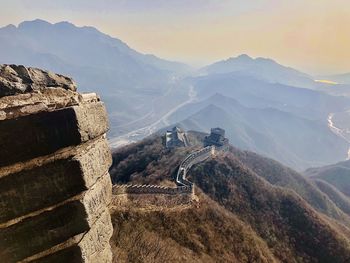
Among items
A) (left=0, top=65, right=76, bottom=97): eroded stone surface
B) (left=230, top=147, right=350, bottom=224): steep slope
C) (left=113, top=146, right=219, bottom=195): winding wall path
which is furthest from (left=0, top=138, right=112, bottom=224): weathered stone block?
(left=230, top=147, right=350, bottom=224): steep slope

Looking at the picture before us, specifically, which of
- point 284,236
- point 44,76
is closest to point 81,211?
point 44,76

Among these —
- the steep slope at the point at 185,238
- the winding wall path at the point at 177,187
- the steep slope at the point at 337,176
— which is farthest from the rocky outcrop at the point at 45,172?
the steep slope at the point at 337,176

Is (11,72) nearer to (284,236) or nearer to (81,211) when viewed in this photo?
(81,211)

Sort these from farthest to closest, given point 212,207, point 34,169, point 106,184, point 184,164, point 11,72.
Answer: point 184,164 < point 212,207 < point 106,184 < point 11,72 < point 34,169

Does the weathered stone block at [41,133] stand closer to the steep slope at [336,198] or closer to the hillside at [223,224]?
the hillside at [223,224]

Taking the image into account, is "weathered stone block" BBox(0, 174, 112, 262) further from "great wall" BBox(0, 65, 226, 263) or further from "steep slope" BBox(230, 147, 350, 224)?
"steep slope" BBox(230, 147, 350, 224)

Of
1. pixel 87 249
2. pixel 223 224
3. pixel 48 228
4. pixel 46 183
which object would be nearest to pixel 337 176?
pixel 223 224

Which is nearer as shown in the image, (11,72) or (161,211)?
(11,72)
